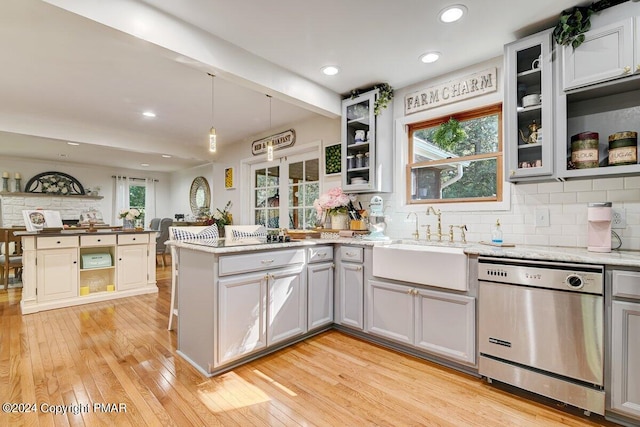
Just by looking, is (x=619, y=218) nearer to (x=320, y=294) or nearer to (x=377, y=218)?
(x=377, y=218)

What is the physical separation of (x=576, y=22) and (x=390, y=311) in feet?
7.88

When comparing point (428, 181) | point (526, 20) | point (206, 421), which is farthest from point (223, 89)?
point (206, 421)

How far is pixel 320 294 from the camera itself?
2.84 m

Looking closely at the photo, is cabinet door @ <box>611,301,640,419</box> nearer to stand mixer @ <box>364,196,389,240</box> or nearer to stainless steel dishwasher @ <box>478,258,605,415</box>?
stainless steel dishwasher @ <box>478,258,605,415</box>

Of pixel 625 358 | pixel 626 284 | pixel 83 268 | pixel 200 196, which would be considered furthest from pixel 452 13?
pixel 200 196

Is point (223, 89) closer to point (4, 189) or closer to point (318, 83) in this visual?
point (318, 83)

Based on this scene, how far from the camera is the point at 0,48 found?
8.14ft

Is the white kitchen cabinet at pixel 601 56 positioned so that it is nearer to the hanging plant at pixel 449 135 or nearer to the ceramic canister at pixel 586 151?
the ceramic canister at pixel 586 151

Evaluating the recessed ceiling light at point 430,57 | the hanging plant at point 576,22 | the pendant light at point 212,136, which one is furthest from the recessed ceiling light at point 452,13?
the pendant light at point 212,136

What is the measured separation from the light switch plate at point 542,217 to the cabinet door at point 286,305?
6.46 feet

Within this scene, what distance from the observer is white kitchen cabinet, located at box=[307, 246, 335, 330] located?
2.74m

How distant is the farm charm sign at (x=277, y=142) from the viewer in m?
4.43

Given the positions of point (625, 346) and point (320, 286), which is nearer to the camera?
point (625, 346)

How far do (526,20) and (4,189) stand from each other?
386 inches
